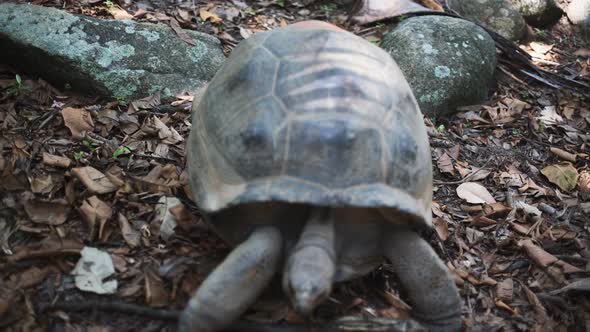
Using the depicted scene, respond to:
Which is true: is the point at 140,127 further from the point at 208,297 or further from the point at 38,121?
the point at 208,297

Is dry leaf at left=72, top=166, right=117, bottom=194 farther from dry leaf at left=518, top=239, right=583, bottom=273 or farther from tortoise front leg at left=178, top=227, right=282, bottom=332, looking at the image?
dry leaf at left=518, top=239, right=583, bottom=273

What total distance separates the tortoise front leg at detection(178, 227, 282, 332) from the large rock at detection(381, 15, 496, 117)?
2.81 meters

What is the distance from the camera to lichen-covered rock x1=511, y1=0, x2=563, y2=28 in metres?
6.69

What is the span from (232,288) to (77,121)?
6.75ft

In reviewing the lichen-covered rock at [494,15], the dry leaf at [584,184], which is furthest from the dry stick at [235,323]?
the lichen-covered rock at [494,15]

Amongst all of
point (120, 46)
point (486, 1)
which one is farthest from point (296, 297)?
point (486, 1)

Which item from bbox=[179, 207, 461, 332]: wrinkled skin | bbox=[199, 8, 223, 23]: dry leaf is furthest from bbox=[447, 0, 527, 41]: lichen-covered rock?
bbox=[179, 207, 461, 332]: wrinkled skin

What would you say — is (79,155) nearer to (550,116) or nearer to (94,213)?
(94,213)

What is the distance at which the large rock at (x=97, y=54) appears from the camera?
409cm

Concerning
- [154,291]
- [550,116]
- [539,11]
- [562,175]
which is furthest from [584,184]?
[154,291]

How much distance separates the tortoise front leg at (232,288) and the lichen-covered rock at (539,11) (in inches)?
215

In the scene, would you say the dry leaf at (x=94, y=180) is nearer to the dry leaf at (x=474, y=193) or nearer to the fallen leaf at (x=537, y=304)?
the dry leaf at (x=474, y=193)

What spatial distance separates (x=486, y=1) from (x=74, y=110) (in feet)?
15.9

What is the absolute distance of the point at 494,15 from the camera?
6383mm
